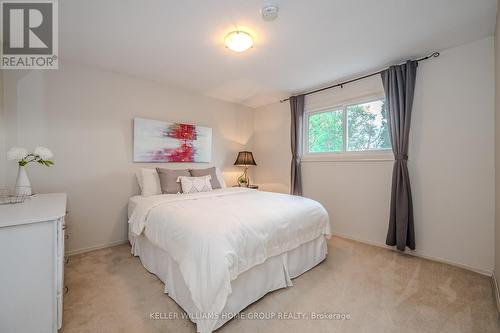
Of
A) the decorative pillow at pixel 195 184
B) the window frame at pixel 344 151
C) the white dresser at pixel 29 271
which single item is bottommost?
the white dresser at pixel 29 271

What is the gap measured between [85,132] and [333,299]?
3253 millimetres

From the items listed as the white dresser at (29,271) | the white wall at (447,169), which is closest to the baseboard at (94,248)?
the white dresser at (29,271)

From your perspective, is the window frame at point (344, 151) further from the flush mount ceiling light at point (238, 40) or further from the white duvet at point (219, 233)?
the flush mount ceiling light at point (238, 40)

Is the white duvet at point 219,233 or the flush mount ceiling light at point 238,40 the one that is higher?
the flush mount ceiling light at point 238,40

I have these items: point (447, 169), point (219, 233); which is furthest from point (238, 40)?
point (447, 169)

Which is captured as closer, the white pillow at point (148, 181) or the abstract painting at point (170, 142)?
the white pillow at point (148, 181)

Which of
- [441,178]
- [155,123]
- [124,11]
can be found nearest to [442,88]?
[441,178]

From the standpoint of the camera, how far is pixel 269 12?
1691 millimetres

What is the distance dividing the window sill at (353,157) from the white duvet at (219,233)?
1188 mm

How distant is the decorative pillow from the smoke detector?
81.2 inches

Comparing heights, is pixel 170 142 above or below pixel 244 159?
above

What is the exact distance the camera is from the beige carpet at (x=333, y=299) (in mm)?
1434

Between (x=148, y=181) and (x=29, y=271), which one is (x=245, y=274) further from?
(x=148, y=181)

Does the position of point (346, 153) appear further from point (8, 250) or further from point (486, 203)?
point (8, 250)
